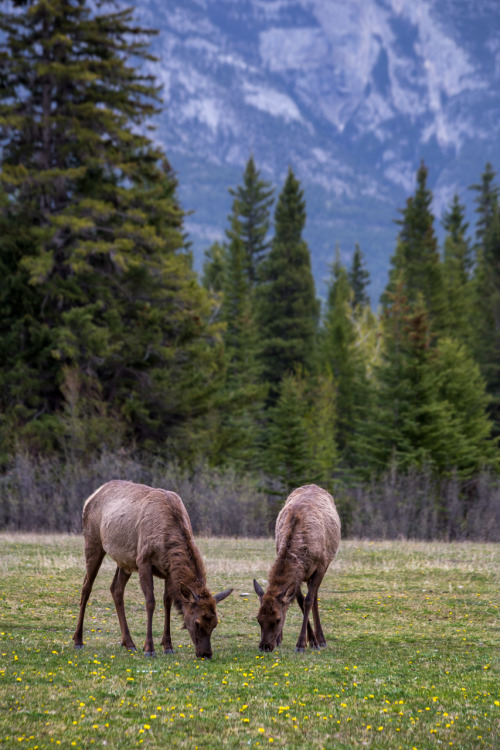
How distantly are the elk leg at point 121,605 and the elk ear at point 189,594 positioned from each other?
47.5 inches

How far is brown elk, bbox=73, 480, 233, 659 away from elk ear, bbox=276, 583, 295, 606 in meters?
0.83

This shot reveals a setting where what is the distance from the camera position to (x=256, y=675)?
9055 mm

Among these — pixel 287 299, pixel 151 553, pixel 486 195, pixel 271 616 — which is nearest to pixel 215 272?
pixel 287 299

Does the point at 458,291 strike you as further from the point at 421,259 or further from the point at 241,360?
the point at 241,360

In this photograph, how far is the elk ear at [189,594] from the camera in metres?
10.0

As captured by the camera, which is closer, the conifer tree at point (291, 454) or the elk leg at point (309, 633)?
the elk leg at point (309, 633)

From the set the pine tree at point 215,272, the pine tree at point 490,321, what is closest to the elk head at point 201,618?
the pine tree at point 490,321

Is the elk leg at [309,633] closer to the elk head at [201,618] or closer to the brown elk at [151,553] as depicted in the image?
the brown elk at [151,553]

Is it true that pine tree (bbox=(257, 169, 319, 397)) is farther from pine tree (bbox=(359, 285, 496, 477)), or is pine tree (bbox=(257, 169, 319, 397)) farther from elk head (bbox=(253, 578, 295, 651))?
elk head (bbox=(253, 578, 295, 651))

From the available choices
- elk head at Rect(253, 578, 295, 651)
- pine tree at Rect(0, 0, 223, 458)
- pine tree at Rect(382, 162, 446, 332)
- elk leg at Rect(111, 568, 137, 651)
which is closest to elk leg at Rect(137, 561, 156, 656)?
elk leg at Rect(111, 568, 137, 651)

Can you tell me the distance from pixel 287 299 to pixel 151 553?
55104mm

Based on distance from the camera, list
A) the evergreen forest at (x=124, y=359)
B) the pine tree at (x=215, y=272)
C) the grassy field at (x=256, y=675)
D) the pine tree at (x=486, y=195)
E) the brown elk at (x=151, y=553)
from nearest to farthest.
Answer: the grassy field at (x=256, y=675)
the brown elk at (x=151, y=553)
the evergreen forest at (x=124, y=359)
the pine tree at (x=215, y=272)
the pine tree at (x=486, y=195)

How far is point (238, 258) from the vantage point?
202 ft

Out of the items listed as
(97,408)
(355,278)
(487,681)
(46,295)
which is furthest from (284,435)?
(355,278)
